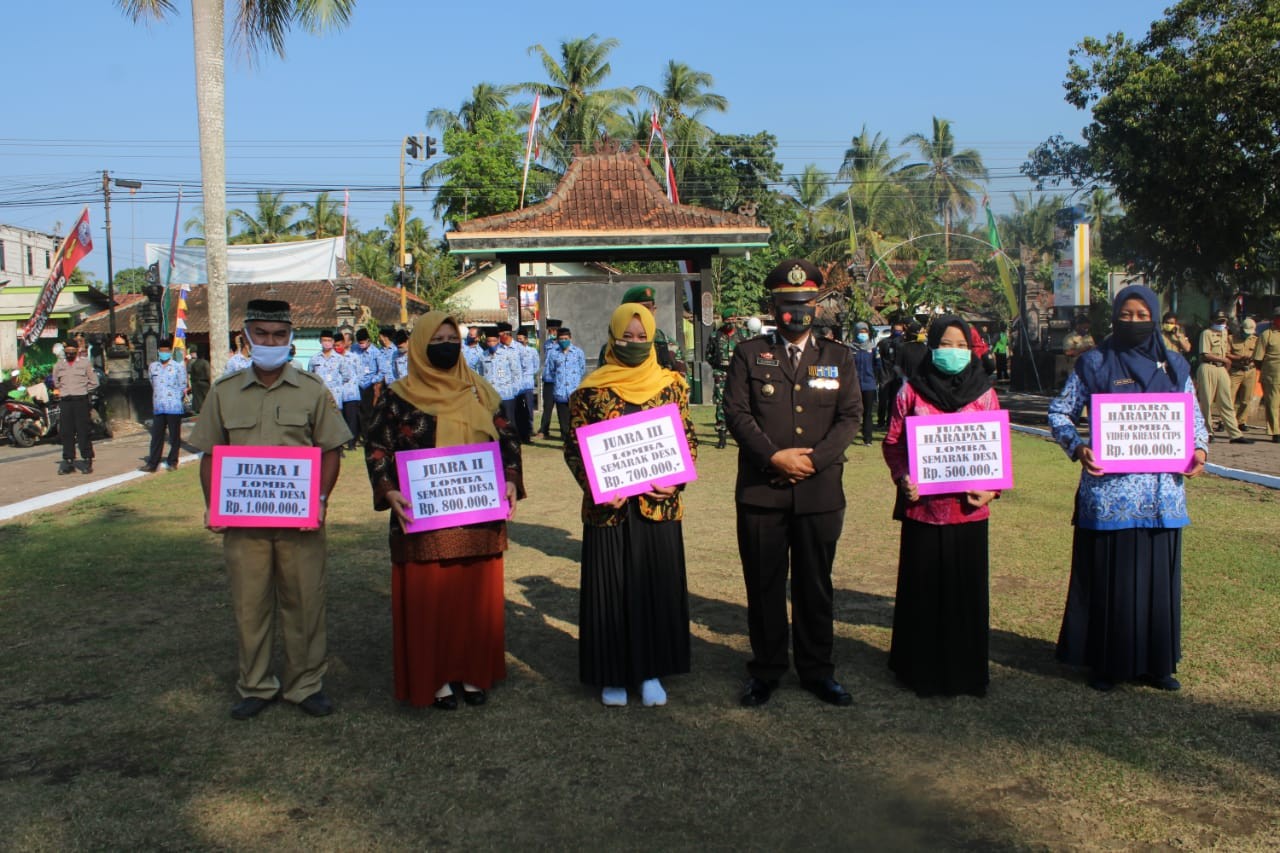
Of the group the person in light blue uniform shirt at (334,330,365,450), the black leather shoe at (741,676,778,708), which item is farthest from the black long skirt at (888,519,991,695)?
the person in light blue uniform shirt at (334,330,365,450)

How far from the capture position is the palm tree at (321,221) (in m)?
53.9

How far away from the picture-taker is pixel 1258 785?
3898mm

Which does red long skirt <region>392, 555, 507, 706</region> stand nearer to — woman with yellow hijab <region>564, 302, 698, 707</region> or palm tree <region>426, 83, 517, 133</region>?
woman with yellow hijab <region>564, 302, 698, 707</region>

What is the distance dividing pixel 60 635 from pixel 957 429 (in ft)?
16.8

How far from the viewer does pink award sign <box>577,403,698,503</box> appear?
4715 millimetres

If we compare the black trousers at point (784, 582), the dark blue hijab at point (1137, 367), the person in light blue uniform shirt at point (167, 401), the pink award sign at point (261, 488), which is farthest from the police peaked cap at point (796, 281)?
the person in light blue uniform shirt at point (167, 401)

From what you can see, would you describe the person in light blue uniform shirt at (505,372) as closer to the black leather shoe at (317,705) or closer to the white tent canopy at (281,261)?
the black leather shoe at (317,705)

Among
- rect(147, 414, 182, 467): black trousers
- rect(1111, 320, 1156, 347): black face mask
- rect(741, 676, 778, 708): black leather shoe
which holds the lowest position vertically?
rect(741, 676, 778, 708): black leather shoe

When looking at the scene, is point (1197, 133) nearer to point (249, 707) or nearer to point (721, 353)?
point (721, 353)

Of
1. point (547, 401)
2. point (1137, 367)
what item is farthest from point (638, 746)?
point (547, 401)

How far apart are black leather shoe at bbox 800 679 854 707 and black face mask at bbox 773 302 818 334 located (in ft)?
5.28

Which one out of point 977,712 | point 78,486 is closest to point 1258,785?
point 977,712

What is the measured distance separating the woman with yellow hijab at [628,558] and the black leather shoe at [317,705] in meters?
1.18

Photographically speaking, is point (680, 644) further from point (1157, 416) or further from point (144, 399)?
point (144, 399)
